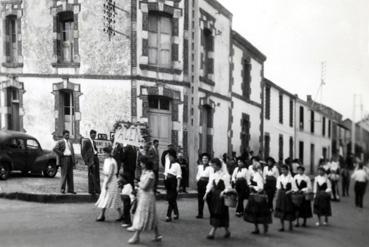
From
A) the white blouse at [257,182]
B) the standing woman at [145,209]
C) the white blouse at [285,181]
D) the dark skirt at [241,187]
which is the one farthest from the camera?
the dark skirt at [241,187]

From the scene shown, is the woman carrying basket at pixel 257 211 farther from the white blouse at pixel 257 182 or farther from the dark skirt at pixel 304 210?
the dark skirt at pixel 304 210

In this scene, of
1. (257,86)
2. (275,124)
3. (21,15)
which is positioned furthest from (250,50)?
(21,15)

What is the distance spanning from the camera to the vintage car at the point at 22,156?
15.3 meters

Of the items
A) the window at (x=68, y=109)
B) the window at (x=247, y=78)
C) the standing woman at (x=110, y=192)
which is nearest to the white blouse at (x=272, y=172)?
the standing woman at (x=110, y=192)

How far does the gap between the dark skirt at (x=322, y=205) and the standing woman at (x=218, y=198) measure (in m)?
3.48

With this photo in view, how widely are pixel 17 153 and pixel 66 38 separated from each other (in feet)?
18.4

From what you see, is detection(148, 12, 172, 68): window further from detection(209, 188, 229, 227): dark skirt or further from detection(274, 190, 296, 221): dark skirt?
detection(209, 188, 229, 227): dark skirt

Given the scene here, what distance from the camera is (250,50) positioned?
2698 cm

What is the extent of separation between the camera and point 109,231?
30.3 ft

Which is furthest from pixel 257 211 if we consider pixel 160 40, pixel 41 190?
pixel 160 40

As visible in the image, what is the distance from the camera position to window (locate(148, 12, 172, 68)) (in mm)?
18812

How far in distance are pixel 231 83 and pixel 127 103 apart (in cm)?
733

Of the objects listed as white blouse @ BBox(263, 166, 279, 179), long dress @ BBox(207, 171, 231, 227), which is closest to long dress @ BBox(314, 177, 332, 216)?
white blouse @ BBox(263, 166, 279, 179)

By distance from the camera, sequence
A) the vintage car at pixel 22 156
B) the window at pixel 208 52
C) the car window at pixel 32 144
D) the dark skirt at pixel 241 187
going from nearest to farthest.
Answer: the dark skirt at pixel 241 187 → the vintage car at pixel 22 156 → the car window at pixel 32 144 → the window at pixel 208 52
